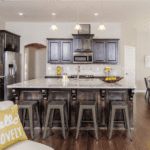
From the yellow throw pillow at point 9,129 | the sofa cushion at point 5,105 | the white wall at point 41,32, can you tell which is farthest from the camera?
the white wall at point 41,32

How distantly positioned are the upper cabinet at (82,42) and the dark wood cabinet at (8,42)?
93.9 inches

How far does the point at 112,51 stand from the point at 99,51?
523 millimetres

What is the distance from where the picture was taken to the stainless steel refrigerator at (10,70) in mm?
5047

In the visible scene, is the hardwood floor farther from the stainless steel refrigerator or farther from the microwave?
the microwave

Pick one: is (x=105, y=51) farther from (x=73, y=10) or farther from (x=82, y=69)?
(x=73, y=10)

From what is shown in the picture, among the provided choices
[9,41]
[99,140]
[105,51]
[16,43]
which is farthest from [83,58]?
[99,140]

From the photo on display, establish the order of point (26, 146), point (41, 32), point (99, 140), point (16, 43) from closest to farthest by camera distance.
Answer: point (26, 146) < point (99, 140) < point (16, 43) < point (41, 32)

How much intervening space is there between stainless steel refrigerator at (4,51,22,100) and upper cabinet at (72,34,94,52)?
2376 mm

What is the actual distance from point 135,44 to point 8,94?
624cm

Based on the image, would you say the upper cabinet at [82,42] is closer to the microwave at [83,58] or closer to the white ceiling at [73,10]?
the microwave at [83,58]

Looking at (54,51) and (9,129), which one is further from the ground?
(54,51)

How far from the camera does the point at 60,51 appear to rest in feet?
19.0

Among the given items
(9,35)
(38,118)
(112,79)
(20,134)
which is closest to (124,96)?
(112,79)

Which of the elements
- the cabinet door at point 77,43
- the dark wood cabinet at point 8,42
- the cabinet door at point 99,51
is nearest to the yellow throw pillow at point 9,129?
the dark wood cabinet at point 8,42
